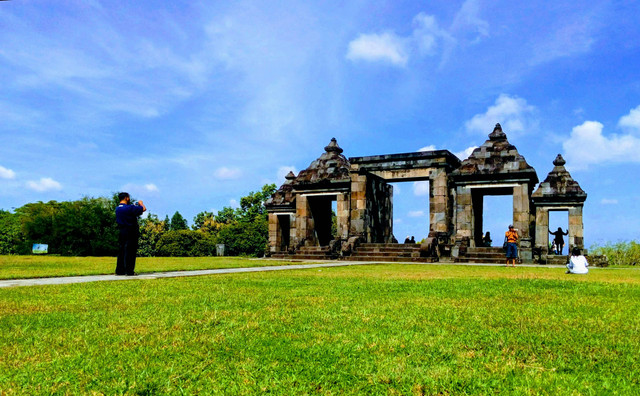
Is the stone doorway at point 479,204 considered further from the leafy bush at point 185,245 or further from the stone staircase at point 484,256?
the leafy bush at point 185,245

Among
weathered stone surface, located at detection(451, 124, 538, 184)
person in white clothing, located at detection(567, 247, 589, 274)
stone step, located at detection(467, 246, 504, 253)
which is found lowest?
person in white clothing, located at detection(567, 247, 589, 274)

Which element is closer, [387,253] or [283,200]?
[387,253]

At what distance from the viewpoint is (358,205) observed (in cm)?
2956

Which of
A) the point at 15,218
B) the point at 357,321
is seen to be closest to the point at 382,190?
the point at 357,321

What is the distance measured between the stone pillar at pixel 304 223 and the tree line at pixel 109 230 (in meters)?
12.9

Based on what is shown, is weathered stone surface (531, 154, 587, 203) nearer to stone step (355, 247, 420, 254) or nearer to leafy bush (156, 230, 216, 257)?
stone step (355, 247, 420, 254)

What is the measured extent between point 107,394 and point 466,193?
1020 inches

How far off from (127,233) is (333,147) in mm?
22168

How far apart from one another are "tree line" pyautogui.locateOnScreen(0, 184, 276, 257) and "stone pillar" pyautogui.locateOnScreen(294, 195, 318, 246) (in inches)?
507

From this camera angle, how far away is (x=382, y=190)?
106ft

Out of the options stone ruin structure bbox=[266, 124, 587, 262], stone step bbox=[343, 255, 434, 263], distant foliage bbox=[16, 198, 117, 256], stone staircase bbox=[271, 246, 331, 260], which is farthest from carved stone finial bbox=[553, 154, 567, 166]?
distant foliage bbox=[16, 198, 117, 256]

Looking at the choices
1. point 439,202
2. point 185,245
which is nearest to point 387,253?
point 439,202

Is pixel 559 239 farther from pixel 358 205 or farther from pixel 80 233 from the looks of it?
pixel 80 233

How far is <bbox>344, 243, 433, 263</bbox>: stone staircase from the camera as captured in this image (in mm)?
25594
